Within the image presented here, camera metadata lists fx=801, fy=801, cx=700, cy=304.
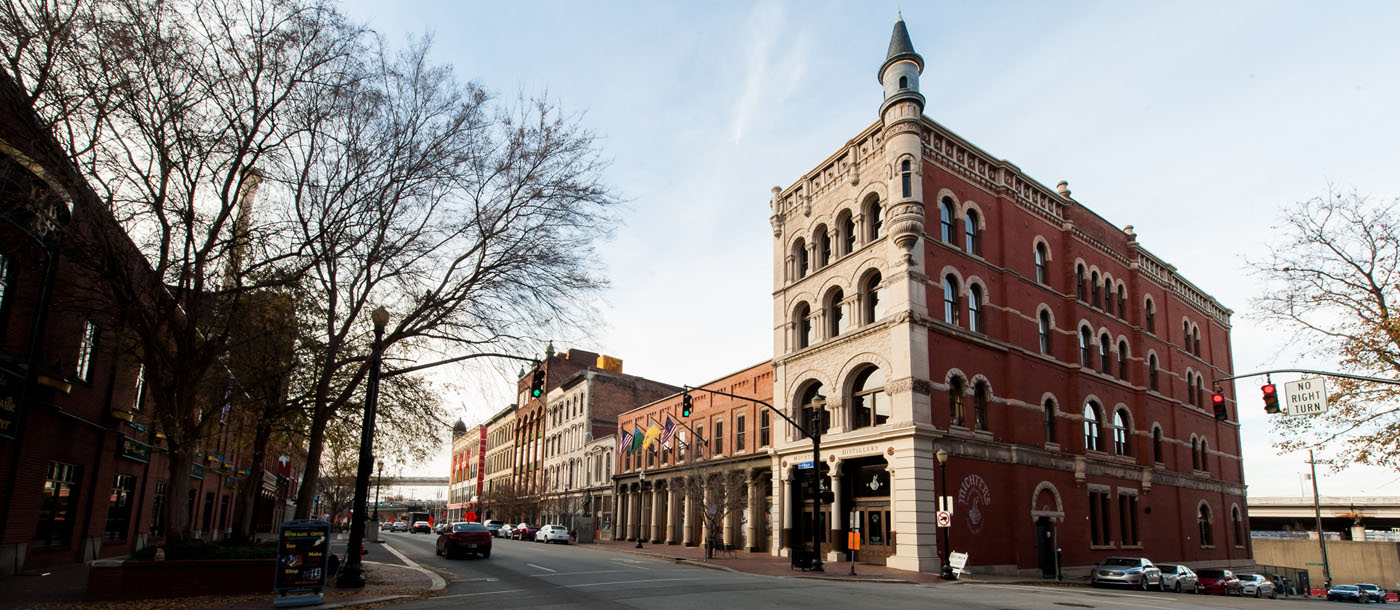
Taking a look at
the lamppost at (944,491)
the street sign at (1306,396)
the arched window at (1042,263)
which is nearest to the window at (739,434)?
the lamppost at (944,491)

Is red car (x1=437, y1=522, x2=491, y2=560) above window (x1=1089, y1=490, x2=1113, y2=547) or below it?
below

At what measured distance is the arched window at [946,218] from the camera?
32844 millimetres

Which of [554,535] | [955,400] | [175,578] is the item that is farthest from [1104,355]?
[175,578]

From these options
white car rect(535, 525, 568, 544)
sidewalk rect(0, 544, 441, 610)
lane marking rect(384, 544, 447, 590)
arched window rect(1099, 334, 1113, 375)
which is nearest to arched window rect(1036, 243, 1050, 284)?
arched window rect(1099, 334, 1113, 375)

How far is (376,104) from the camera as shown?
18.3 meters

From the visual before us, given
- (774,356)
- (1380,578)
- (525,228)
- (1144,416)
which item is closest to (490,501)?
(774,356)

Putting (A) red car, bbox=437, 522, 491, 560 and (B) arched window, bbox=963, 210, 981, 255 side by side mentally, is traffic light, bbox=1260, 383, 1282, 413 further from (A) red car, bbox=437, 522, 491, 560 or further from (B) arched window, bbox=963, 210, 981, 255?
(A) red car, bbox=437, 522, 491, 560

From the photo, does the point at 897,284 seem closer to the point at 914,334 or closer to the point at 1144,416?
the point at 914,334

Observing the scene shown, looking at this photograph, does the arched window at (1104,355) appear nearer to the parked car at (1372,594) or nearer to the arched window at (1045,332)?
the arched window at (1045,332)

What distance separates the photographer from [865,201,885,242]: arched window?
33.0m

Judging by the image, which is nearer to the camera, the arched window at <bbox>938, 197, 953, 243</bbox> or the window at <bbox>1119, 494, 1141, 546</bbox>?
the arched window at <bbox>938, 197, 953, 243</bbox>

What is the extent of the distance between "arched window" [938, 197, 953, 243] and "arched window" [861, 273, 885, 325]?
133 inches

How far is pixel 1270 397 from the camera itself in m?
19.9

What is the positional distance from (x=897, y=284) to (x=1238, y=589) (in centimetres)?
2021
